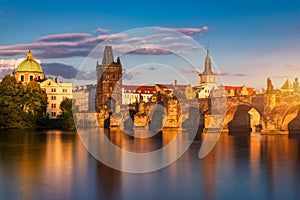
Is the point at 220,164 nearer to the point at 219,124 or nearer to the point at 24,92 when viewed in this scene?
the point at 219,124

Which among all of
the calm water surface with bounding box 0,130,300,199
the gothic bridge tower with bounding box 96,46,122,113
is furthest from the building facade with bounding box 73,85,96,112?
the calm water surface with bounding box 0,130,300,199

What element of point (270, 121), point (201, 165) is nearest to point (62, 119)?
point (270, 121)

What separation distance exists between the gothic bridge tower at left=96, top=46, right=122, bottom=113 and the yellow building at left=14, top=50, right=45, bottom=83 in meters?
11.9

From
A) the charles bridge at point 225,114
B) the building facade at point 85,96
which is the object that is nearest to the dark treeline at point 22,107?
the charles bridge at point 225,114

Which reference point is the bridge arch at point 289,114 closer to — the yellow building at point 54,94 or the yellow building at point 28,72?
the yellow building at point 54,94

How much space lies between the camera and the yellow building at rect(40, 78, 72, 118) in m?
80.8

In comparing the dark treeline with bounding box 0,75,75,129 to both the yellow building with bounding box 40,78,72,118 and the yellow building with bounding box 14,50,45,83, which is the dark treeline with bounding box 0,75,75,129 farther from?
the yellow building with bounding box 14,50,45,83

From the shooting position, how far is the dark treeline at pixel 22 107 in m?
59.4

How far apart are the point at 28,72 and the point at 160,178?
249 ft

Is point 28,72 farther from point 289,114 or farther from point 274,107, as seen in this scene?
point 289,114

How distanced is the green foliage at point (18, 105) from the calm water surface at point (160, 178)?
36.0 meters

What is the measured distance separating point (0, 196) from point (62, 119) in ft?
170

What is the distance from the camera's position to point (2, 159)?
899 inches

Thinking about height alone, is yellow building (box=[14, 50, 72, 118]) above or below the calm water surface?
above
